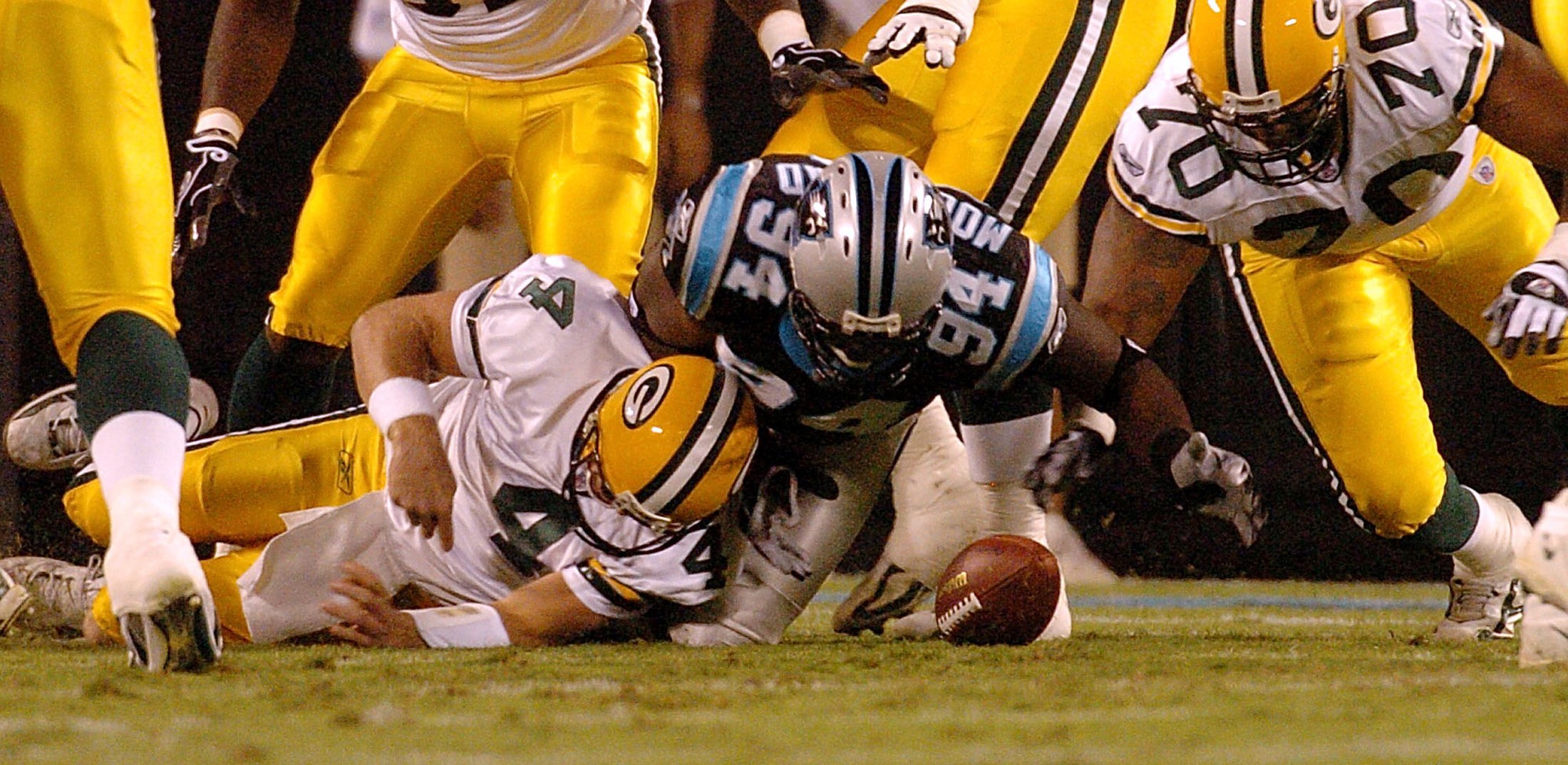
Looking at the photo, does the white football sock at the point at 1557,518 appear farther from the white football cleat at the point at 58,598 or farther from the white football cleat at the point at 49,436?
the white football cleat at the point at 49,436

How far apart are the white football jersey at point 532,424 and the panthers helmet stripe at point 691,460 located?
16 cm

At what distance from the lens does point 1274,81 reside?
8.21ft

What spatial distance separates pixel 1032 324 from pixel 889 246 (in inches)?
10.1

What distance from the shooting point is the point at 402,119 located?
3.05 meters

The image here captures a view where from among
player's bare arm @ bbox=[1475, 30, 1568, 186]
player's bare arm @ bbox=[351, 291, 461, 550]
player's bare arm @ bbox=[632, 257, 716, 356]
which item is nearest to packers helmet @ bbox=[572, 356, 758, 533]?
player's bare arm @ bbox=[632, 257, 716, 356]

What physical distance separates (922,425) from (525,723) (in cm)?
152

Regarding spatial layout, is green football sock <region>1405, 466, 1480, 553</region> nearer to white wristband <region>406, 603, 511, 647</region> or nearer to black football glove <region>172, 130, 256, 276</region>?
white wristband <region>406, 603, 511, 647</region>

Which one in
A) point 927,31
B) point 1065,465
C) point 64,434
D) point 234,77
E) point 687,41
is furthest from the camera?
point 687,41

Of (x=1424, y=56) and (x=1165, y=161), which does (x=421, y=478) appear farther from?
(x=1424, y=56)

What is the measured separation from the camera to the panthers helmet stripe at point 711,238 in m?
2.36

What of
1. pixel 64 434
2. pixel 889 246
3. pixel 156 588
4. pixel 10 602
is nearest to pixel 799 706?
pixel 156 588

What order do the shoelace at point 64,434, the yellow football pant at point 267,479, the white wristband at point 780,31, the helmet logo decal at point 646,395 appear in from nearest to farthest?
the helmet logo decal at point 646,395, the yellow football pant at point 267,479, the white wristband at point 780,31, the shoelace at point 64,434

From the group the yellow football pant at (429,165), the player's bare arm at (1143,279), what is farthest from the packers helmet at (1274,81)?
the yellow football pant at (429,165)

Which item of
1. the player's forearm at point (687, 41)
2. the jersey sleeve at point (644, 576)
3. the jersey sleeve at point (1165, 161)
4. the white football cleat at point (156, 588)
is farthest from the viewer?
the player's forearm at point (687, 41)
